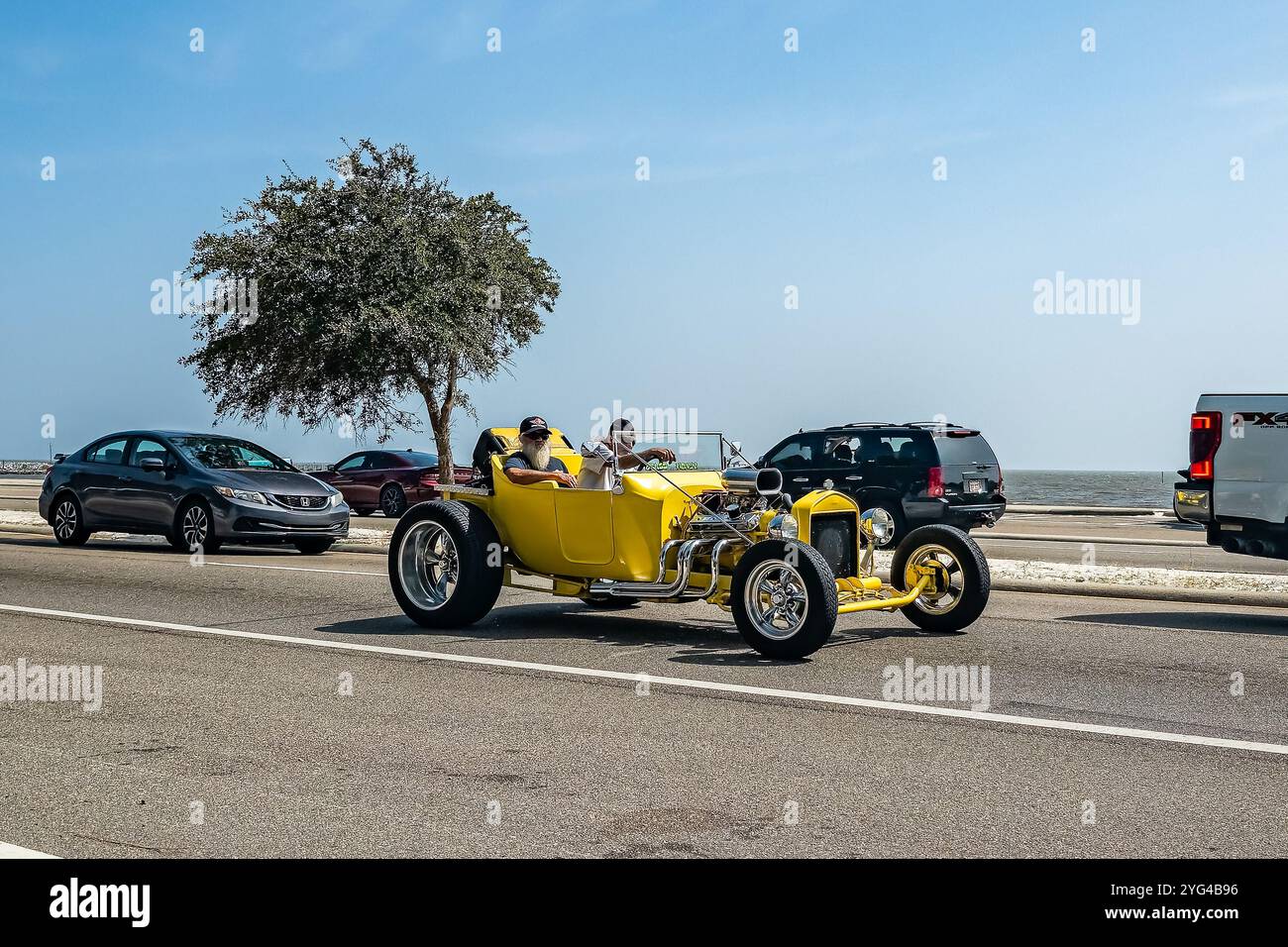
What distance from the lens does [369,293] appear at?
1075 inches

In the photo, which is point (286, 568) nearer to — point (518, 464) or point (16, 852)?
point (518, 464)

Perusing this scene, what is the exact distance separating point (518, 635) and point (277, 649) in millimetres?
1791

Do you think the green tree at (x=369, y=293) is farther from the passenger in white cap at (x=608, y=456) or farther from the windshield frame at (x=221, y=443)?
the passenger in white cap at (x=608, y=456)

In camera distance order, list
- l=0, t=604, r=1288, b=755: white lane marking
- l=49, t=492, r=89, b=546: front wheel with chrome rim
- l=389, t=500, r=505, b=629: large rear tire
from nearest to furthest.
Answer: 1. l=0, t=604, r=1288, b=755: white lane marking
2. l=389, t=500, r=505, b=629: large rear tire
3. l=49, t=492, r=89, b=546: front wheel with chrome rim

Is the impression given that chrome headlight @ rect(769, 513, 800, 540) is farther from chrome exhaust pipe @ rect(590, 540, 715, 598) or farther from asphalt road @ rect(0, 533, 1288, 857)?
asphalt road @ rect(0, 533, 1288, 857)

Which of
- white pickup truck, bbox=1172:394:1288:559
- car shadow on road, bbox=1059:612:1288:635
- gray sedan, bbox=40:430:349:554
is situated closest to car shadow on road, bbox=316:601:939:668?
car shadow on road, bbox=1059:612:1288:635

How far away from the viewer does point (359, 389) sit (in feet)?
96.5

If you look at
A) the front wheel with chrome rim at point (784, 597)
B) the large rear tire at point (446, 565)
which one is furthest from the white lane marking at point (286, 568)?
Result: the front wheel with chrome rim at point (784, 597)

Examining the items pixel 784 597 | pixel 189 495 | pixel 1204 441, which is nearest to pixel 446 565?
pixel 784 597

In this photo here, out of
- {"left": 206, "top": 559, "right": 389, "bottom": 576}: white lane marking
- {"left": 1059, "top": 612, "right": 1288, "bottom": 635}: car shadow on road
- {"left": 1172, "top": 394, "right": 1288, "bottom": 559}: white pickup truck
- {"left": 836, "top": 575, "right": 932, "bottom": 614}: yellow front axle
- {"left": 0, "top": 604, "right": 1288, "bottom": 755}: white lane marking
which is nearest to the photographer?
{"left": 0, "top": 604, "right": 1288, "bottom": 755}: white lane marking

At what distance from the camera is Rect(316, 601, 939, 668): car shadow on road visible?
938cm

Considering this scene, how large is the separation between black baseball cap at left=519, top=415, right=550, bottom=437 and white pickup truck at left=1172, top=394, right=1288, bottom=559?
18.9 feet
